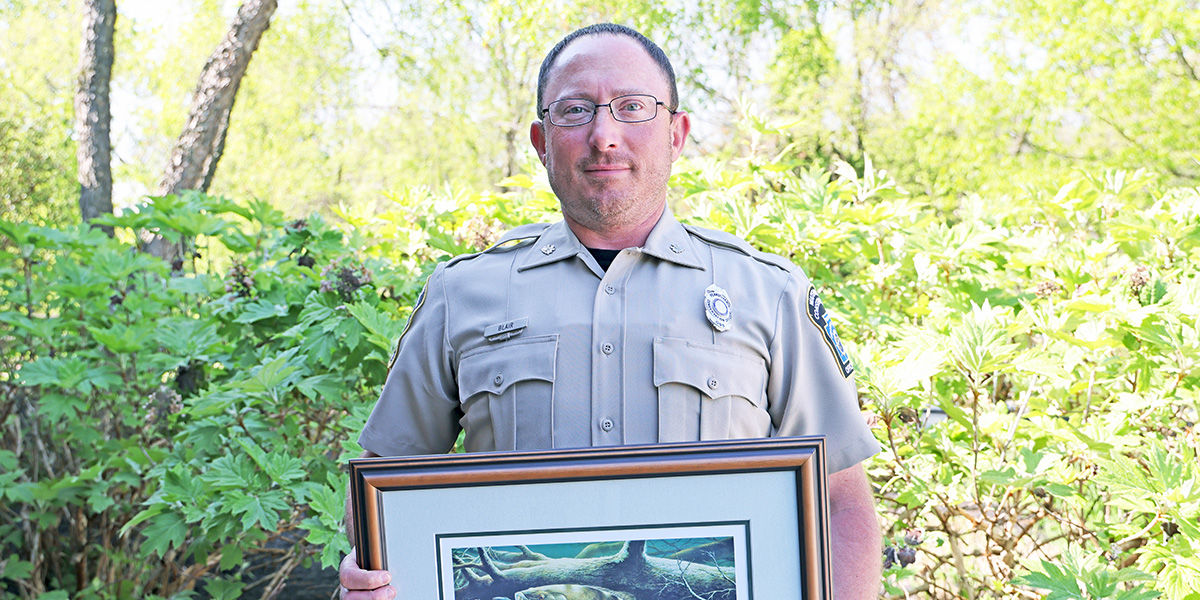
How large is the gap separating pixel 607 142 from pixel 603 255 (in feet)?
0.83

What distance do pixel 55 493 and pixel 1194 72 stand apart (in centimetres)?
1727

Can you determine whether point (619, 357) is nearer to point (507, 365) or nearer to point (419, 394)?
point (507, 365)

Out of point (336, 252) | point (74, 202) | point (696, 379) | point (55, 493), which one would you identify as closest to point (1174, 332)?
point (696, 379)

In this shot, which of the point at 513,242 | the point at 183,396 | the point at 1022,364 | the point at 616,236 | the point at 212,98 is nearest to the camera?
the point at 616,236

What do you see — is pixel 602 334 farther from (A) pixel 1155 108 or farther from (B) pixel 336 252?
(A) pixel 1155 108

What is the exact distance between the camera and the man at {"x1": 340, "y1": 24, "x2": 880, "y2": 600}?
181 cm

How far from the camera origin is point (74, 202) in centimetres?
1511

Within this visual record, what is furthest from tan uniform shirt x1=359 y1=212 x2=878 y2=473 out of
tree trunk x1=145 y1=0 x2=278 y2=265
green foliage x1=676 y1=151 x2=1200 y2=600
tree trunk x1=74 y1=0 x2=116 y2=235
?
tree trunk x1=74 y1=0 x2=116 y2=235

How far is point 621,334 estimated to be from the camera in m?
1.84

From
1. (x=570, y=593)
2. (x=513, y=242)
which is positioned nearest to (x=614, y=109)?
(x=513, y=242)

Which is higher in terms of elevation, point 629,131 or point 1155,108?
point 1155,108

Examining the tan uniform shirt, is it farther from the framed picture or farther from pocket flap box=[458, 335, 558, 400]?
the framed picture

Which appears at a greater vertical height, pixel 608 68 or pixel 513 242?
pixel 608 68

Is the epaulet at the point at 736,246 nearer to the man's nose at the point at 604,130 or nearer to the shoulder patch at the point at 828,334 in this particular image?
the shoulder patch at the point at 828,334
